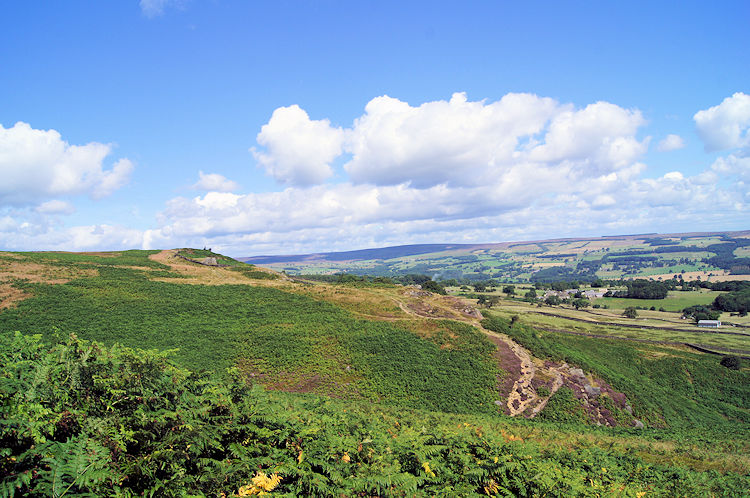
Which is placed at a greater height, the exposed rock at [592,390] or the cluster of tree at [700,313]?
the exposed rock at [592,390]

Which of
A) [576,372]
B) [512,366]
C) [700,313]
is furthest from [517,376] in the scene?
[700,313]

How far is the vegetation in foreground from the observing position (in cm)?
557

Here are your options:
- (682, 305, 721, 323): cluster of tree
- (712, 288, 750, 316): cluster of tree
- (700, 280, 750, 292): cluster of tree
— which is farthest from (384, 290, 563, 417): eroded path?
(700, 280, 750, 292): cluster of tree

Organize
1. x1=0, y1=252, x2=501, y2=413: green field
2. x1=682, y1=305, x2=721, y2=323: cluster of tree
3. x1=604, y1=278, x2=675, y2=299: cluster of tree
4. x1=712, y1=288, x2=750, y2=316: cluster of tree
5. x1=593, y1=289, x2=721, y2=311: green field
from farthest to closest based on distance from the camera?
x1=604, y1=278, x2=675, y2=299: cluster of tree, x1=593, y1=289, x2=721, y2=311: green field, x1=712, y1=288, x2=750, y2=316: cluster of tree, x1=682, y1=305, x2=721, y2=323: cluster of tree, x1=0, y1=252, x2=501, y2=413: green field

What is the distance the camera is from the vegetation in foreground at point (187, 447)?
557cm

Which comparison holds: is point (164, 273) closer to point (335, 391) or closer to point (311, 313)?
point (311, 313)

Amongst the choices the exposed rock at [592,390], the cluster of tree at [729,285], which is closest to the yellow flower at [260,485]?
the exposed rock at [592,390]

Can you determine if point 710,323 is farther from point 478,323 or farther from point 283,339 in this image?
point 283,339

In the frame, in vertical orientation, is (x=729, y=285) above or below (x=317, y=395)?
below

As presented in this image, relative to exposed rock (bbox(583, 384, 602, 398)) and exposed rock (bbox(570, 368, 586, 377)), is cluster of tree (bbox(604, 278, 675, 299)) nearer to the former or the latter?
exposed rock (bbox(570, 368, 586, 377))

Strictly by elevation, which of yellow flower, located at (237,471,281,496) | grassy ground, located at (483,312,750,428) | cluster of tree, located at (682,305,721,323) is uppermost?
yellow flower, located at (237,471,281,496)

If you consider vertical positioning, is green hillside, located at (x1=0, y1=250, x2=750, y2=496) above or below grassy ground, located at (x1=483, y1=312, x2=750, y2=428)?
above

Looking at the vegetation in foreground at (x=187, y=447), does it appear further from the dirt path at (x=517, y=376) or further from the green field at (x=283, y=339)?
the green field at (x=283, y=339)

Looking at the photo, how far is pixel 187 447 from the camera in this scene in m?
7.02
